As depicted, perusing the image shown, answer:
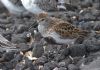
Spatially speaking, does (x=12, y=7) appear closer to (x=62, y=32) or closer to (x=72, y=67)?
(x=62, y=32)

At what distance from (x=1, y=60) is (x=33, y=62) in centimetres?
60

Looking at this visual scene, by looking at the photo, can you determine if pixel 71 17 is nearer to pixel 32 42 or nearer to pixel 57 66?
pixel 32 42

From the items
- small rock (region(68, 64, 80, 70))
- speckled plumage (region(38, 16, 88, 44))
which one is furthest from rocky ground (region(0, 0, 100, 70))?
speckled plumage (region(38, 16, 88, 44))

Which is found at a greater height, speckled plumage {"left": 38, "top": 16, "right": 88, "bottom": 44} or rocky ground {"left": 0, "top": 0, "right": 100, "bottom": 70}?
speckled plumage {"left": 38, "top": 16, "right": 88, "bottom": 44}


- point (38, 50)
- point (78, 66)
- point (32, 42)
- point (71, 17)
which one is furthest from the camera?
point (71, 17)

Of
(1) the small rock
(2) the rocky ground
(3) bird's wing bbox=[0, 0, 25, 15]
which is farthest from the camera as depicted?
(3) bird's wing bbox=[0, 0, 25, 15]

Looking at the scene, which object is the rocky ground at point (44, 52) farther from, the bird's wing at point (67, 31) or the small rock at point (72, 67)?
the bird's wing at point (67, 31)

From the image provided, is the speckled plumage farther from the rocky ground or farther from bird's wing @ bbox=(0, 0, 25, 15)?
bird's wing @ bbox=(0, 0, 25, 15)

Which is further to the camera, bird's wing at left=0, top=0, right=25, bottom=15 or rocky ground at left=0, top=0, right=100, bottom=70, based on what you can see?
bird's wing at left=0, top=0, right=25, bottom=15

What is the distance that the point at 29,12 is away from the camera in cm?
1045

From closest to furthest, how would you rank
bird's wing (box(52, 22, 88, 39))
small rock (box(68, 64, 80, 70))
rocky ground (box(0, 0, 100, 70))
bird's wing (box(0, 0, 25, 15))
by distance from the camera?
small rock (box(68, 64, 80, 70)) → rocky ground (box(0, 0, 100, 70)) → bird's wing (box(52, 22, 88, 39)) → bird's wing (box(0, 0, 25, 15))

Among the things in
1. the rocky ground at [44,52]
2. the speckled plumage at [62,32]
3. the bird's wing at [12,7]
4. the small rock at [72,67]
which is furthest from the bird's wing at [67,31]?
the bird's wing at [12,7]

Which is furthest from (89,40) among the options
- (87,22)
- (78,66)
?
(87,22)

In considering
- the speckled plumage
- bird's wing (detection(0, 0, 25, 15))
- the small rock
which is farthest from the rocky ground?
bird's wing (detection(0, 0, 25, 15))
